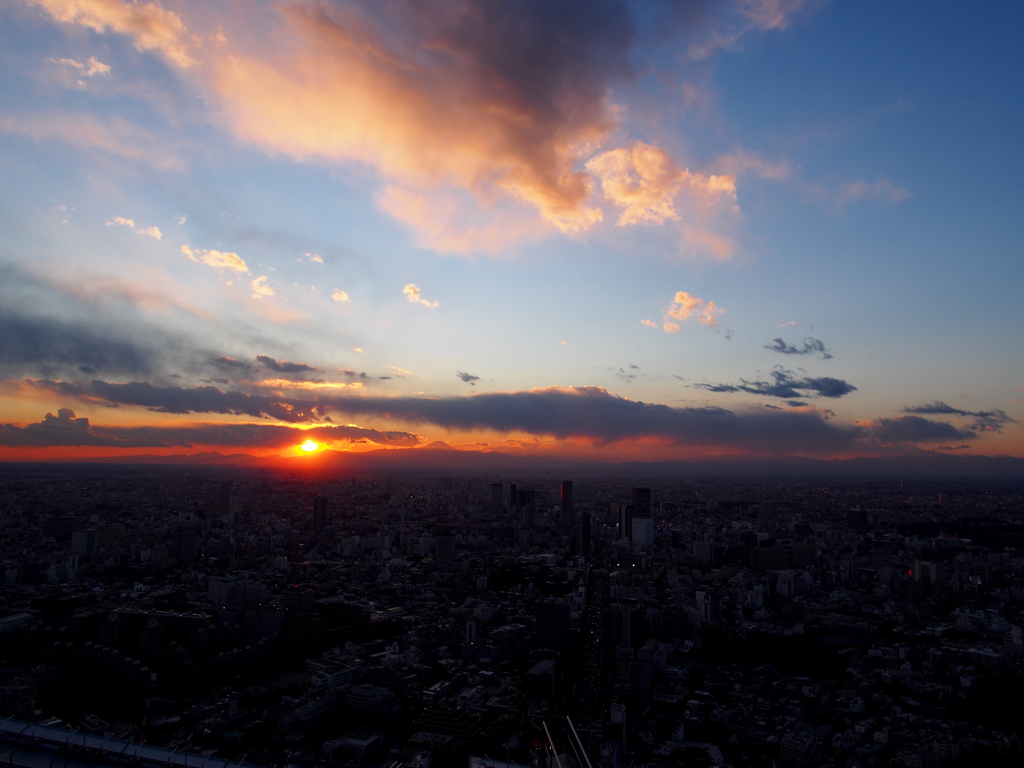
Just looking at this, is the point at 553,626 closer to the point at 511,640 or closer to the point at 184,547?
the point at 511,640

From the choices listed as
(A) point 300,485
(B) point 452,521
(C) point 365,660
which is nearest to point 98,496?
(A) point 300,485

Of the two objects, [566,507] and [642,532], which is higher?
[566,507]

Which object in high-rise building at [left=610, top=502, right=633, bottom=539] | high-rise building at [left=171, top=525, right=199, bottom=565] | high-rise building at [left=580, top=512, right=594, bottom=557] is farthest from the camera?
high-rise building at [left=610, top=502, right=633, bottom=539]

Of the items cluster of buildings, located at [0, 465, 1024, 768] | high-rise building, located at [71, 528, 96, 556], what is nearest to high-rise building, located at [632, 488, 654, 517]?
cluster of buildings, located at [0, 465, 1024, 768]

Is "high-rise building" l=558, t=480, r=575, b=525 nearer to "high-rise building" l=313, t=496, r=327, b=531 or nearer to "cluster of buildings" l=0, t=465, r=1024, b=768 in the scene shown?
"cluster of buildings" l=0, t=465, r=1024, b=768

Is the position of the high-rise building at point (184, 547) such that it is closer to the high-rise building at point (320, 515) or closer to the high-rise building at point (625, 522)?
the high-rise building at point (320, 515)

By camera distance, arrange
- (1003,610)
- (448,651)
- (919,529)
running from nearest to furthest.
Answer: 1. (448,651)
2. (1003,610)
3. (919,529)

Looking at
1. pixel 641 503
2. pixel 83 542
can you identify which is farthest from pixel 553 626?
pixel 641 503

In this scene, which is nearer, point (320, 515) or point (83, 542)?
point (83, 542)

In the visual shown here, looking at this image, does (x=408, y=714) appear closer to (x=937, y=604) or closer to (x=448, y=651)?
(x=448, y=651)
